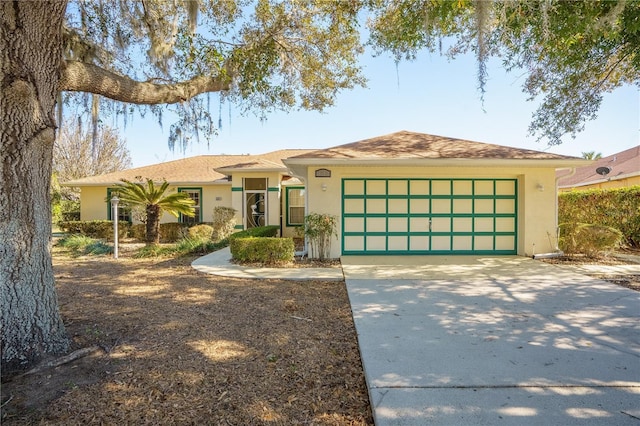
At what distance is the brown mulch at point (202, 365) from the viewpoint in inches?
94.5

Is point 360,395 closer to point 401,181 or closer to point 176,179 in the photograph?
point 401,181

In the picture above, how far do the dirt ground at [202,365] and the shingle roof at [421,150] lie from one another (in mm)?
4474

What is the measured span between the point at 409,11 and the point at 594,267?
7135 mm

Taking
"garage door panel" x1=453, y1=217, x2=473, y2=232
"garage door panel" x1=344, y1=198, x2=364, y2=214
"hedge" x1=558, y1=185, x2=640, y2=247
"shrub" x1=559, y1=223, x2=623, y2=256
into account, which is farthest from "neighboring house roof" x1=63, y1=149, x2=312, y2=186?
"hedge" x1=558, y1=185, x2=640, y2=247

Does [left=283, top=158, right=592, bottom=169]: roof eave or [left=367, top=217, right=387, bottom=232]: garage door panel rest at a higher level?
[left=283, top=158, right=592, bottom=169]: roof eave

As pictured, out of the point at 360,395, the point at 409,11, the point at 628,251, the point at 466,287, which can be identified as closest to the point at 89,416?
the point at 360,395

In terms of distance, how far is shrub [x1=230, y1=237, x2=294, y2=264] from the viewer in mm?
8164

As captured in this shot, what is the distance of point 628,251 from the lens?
404 inches

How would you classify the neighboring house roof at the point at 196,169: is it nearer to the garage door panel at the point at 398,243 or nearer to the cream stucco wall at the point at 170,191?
the cream stucco wall at the point at 170,191

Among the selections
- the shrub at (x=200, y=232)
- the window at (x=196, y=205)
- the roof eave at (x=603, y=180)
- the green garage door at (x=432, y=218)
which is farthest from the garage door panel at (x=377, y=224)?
the roof eave at (x=603, y=180)

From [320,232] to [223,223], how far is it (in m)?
6.40

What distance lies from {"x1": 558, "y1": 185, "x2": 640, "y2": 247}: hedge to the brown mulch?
10.0 metres

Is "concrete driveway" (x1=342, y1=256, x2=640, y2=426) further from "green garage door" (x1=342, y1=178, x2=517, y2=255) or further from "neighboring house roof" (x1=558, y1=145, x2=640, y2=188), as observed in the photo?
"neighboring house roof" (x1=558, y1=145, x2=640, y2=188)

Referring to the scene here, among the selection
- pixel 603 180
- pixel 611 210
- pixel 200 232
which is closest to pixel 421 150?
pixel 611 210
